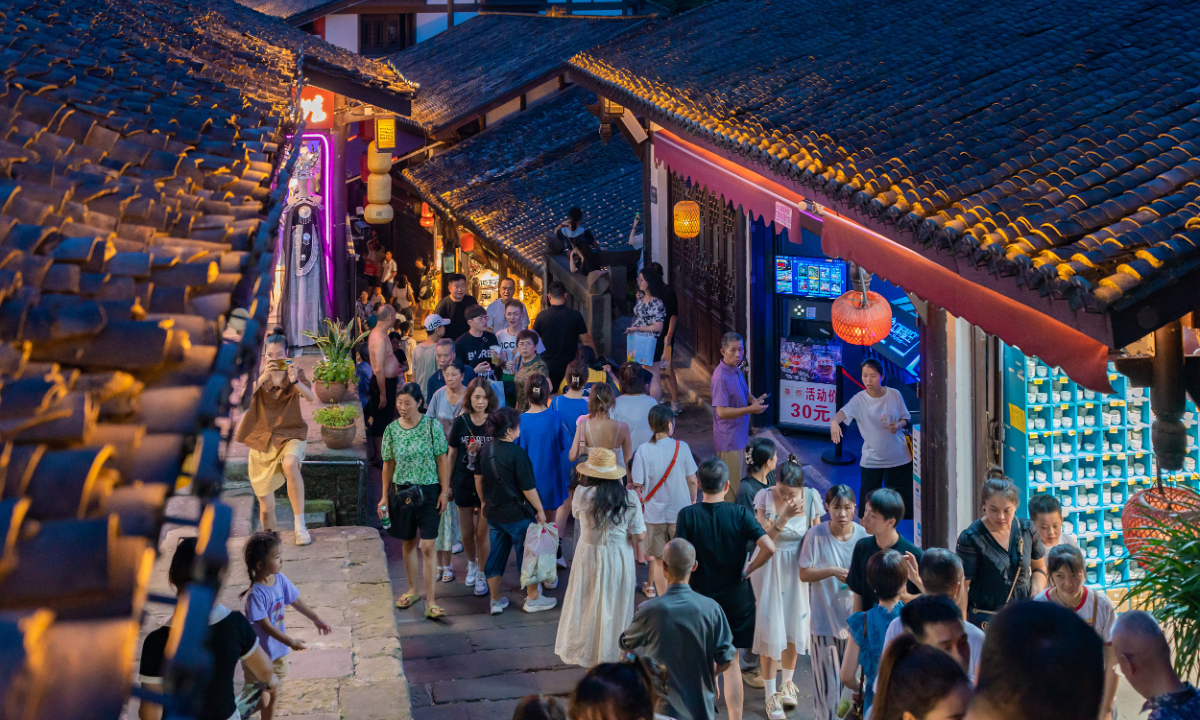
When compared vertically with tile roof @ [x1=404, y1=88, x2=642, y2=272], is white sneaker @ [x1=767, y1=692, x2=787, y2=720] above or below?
Result: below

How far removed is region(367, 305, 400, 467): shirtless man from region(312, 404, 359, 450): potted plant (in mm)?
1283

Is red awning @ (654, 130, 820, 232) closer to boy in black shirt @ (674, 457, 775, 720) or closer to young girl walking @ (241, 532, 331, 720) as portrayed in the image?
boy in black shirt @ (674, 457, 775, 720)

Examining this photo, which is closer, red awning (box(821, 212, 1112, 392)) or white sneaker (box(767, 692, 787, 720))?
red awning (box(821, 212, 1112, 392))

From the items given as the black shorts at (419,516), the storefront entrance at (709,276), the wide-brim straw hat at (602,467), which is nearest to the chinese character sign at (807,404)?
the storefront entrance at (709,276)

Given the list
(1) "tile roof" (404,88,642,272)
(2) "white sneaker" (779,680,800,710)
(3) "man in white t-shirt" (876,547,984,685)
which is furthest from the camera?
(1) "tile roof" (404,88,642,272)

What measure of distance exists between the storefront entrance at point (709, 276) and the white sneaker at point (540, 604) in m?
5.67

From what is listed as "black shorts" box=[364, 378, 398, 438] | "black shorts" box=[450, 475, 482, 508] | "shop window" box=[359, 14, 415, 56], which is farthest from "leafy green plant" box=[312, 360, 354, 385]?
"shop window" box=[359, 14, 415, 56]

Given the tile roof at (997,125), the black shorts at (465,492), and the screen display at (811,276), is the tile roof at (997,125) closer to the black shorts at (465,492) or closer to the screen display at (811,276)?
the screen display at (811,276)

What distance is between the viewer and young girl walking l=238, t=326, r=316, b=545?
365 inches

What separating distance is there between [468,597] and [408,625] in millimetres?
713

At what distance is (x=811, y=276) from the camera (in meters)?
13.6

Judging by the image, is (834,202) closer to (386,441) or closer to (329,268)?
(386,441)

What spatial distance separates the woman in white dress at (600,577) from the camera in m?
7.77

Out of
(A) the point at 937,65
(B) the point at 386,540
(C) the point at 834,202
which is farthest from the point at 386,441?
(A) the point at 937,65
